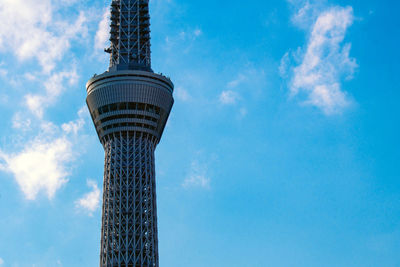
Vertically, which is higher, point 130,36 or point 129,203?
point 130,36

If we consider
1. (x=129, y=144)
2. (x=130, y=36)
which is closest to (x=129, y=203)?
(x=129, y=144)

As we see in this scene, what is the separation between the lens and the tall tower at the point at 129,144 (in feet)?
512

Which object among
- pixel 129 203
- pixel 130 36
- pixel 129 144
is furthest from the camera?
pixel 130 36

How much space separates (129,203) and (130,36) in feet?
165

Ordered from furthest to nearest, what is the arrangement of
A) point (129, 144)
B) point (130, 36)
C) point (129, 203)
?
point (130, 36)
point (129, 144)
point (129, 203)

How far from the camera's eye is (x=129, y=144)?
549 feet

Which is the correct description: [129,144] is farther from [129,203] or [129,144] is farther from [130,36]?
[130,36]

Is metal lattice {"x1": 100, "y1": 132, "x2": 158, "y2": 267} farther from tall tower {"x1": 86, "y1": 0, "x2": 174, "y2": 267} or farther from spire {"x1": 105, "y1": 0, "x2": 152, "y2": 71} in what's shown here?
spire {"x1": 105, "y1": 0, "x2": 152, "y2": 71}

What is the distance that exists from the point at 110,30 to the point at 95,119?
96.4ft

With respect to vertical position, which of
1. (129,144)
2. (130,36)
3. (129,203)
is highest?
(130,36)

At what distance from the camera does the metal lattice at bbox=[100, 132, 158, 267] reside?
509ft

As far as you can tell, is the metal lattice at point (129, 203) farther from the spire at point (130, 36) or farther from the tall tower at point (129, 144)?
the spire at point (130, 36)

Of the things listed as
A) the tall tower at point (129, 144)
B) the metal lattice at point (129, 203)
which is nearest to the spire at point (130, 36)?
the tall tower at point (129, 144)

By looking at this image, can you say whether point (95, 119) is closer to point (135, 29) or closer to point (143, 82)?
point (143, 82)
